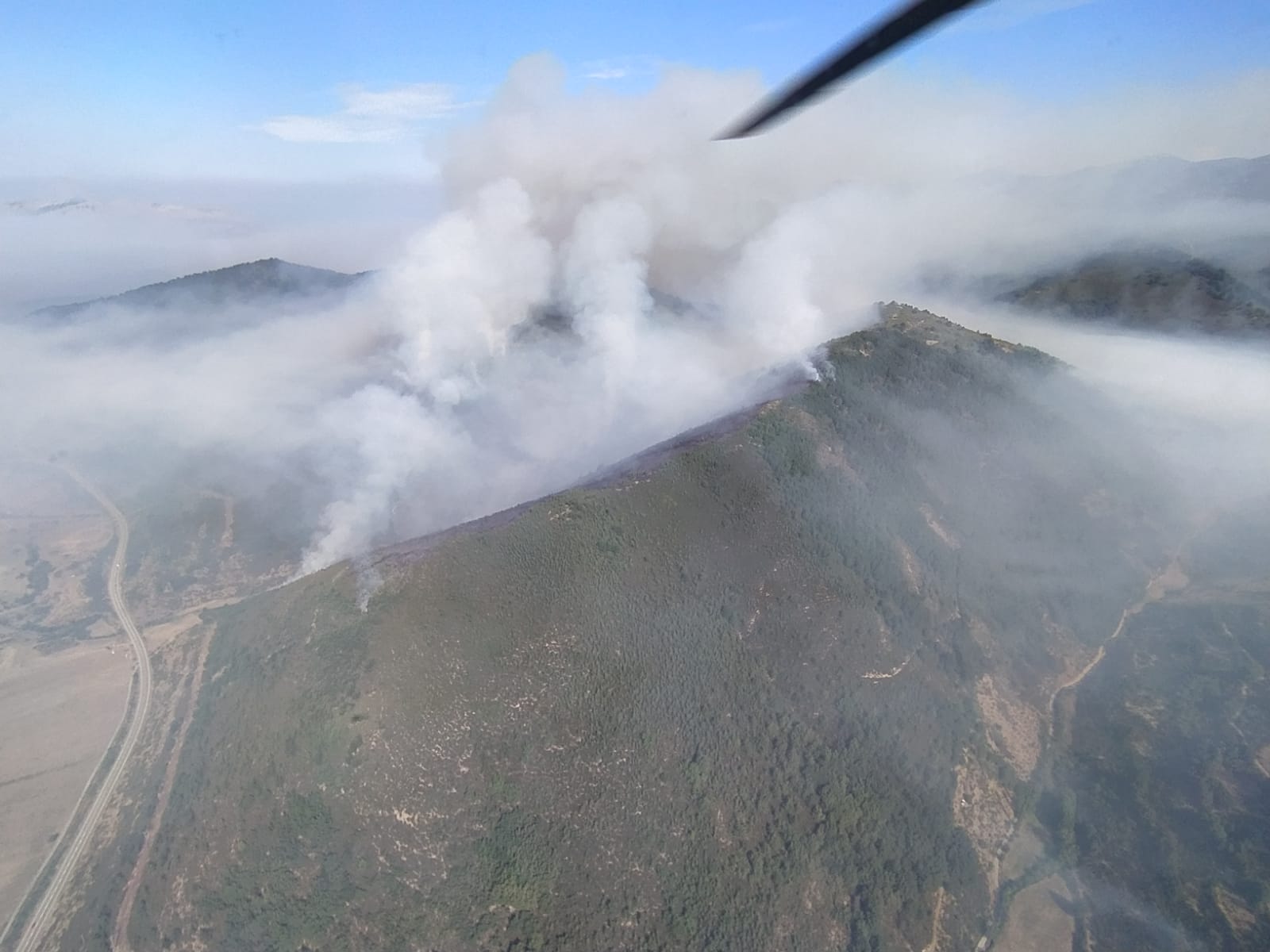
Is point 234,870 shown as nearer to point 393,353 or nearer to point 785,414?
point 785,414

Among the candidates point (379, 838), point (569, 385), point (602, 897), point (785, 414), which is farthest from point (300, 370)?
point (602, 897)

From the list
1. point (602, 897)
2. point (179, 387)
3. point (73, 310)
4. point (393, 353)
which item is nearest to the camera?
point (602, 897)

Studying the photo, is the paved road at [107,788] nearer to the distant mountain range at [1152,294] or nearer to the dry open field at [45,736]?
the dry open field at [45,736]

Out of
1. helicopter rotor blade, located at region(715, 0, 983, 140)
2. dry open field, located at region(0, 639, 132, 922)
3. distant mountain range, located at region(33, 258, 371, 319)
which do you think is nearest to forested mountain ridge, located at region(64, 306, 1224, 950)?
dry open field, located at region(0, 639, 132, 922)

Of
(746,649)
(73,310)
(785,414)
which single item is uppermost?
(785,414)

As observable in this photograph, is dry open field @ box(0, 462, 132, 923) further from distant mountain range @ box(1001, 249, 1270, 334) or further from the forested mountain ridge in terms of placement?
distant mountain range @ box(1001, 249, 1270, 334)

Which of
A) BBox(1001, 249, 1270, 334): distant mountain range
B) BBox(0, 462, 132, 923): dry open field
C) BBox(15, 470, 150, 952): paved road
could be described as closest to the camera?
BBox(15, 470, 150, 952): paved road

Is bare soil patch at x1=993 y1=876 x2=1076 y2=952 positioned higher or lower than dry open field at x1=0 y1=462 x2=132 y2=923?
higher

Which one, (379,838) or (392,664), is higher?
(392,664)

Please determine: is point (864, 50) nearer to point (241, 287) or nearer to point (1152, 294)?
point (1152, 294)
